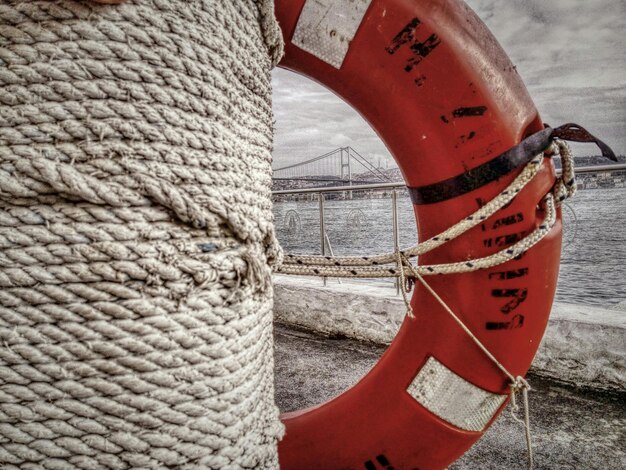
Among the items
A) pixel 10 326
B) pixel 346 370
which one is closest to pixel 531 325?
pixel 10 326

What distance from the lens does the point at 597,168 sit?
5.97ft

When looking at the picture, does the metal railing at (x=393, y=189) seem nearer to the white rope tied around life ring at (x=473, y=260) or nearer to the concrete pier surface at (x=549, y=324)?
the concrete pier surface at (x=549, y=324)

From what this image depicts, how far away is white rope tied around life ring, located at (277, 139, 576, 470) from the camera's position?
708 millimetres

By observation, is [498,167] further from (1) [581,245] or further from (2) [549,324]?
(1) [581,245]

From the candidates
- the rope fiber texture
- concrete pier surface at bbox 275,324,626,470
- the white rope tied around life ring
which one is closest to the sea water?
concrete pier surface at bbox 275,324,626,470

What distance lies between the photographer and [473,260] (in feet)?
2.39

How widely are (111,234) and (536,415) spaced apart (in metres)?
1.47

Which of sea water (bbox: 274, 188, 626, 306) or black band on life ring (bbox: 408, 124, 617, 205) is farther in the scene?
sea water (bbox: 274, 188, 626, 306)

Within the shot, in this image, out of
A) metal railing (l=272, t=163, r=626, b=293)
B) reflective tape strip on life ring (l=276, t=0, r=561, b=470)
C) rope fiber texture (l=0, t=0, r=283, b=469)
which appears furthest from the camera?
metal railing (l=272, t=163, r=626, b=293)

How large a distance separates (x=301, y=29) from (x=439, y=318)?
619mm

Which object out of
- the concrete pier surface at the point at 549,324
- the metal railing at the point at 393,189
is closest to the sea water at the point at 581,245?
the metal railing at the point at 393,189

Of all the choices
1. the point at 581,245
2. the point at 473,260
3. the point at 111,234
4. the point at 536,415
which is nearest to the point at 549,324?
the point at 536,415

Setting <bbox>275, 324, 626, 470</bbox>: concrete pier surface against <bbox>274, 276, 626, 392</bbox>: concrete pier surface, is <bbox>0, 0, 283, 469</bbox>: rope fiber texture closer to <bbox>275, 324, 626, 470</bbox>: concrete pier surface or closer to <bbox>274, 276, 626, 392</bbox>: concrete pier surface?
<bbox>275, 324, 626, 470</bbox>: concrete pier surface

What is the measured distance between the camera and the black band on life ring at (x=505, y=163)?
71cm
